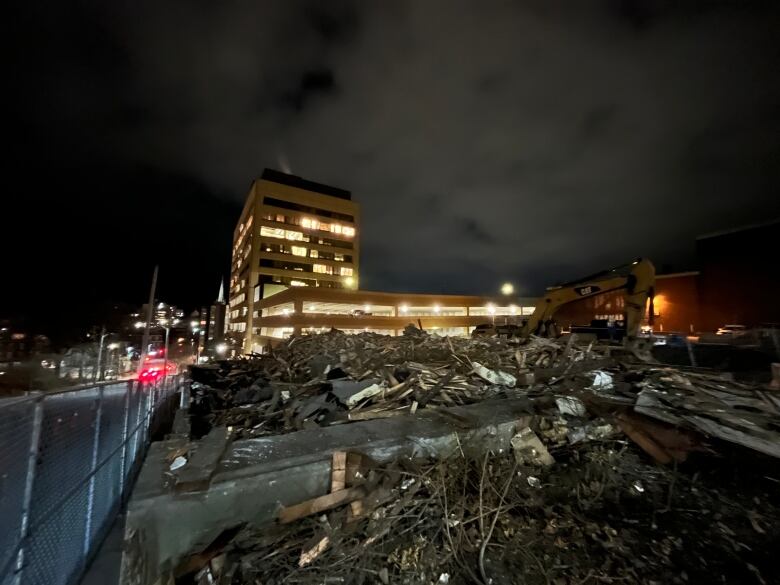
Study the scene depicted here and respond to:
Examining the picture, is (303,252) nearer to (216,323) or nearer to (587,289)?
(216,323)

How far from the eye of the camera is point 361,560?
8.89ft

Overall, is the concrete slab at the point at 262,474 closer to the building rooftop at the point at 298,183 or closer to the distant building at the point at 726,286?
the distant building at the point at 726,286

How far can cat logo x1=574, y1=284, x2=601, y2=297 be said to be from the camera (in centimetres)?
1282

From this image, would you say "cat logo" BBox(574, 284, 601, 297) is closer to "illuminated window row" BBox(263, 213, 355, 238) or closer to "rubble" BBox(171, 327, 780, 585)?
"rubble" BBox(171, 327, 780, 585)

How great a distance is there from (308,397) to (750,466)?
636 centimetres

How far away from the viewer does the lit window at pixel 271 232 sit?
2459 inches

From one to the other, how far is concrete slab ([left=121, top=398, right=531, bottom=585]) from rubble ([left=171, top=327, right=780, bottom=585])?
0.11 meters

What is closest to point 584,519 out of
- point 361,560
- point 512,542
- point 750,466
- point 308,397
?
point 512,542

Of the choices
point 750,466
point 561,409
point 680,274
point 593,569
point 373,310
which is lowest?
point 593,569

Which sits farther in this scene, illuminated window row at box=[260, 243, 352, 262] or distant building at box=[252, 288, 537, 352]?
illuminated window row at box=[260, 243, 352, 262]

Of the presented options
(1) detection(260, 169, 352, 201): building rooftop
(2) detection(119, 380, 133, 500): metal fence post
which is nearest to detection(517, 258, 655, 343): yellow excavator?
(2) detection(119, 380, 133, 500): metal fence post

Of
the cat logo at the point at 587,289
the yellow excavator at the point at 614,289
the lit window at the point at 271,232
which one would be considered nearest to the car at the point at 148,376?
the yellow excavator at the point at 614,289

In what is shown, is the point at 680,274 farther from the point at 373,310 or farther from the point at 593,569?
the point at 593,569

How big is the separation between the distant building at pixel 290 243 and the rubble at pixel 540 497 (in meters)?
55.8
